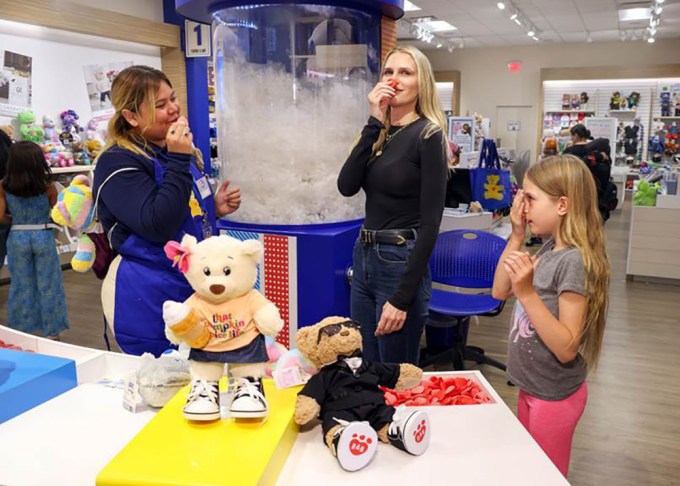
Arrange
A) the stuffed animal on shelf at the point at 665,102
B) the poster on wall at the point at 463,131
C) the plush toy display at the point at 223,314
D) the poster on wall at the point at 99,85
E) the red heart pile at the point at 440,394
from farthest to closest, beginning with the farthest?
the stuffed animal on shelf at the point at 665,102 → the poster on wall at the point at 463,131 → the poster on wall at the point at 99,85 → the red heart pile at the point at 440,394 → the plush toy display at the point at 223,314

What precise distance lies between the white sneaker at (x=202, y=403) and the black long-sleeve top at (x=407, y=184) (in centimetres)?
80

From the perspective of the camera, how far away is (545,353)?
1573 millimetres

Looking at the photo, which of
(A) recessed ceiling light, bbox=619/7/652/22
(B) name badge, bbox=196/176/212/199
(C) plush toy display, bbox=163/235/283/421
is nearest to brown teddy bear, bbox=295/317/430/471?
(C) plush toy display, bbox=163/235/283/421

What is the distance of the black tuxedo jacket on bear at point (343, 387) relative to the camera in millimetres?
1165

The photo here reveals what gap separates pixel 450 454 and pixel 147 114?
1.14 m

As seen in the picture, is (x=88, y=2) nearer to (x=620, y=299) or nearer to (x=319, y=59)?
(x=319, y=59)

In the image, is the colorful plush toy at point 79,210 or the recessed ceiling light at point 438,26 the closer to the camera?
the colorful plush toy at point 79,210

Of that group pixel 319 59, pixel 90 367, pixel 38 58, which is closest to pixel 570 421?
pixel 90 367

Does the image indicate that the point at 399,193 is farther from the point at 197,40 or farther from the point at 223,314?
the point at 197,40

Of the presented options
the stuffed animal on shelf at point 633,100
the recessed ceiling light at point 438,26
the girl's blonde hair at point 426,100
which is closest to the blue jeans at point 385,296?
the girl's blonde hair at point 426,100

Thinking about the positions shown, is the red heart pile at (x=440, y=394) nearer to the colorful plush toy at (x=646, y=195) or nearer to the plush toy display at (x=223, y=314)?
the plush toy display at (x=223, y=314)

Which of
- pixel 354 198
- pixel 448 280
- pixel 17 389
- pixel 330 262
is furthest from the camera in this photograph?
pixel 448 280

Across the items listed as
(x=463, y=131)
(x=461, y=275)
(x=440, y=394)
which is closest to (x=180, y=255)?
(x=440, y=394)

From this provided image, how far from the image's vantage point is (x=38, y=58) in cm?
576
